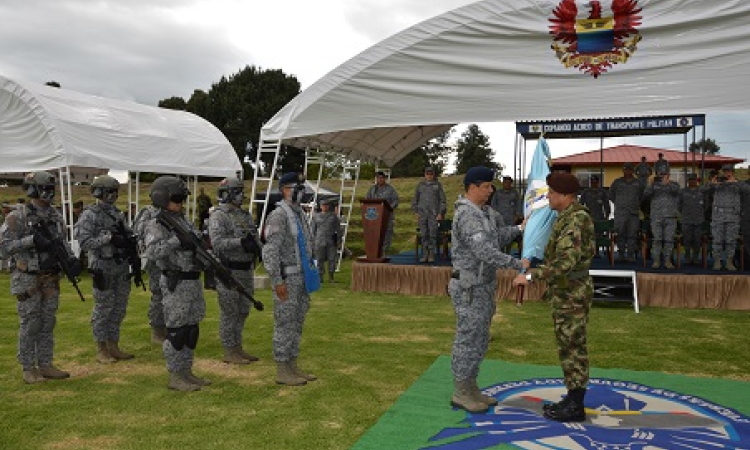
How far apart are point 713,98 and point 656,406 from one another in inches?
180

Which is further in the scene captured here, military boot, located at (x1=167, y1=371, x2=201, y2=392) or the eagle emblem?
the eagle emblem

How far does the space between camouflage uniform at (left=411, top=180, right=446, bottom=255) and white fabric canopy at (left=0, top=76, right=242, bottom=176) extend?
6.71m

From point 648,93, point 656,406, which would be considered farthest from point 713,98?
point 656,406

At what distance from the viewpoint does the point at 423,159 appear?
45.3 meters

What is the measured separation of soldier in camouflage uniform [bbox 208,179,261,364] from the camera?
5.93 m

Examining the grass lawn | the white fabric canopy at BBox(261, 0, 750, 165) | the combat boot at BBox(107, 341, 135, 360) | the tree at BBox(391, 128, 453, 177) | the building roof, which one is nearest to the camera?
the grass lawn

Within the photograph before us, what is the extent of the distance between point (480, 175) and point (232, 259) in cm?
284

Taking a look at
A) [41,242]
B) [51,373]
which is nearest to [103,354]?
[51,373]

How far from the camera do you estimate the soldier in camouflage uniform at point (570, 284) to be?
13.7ft

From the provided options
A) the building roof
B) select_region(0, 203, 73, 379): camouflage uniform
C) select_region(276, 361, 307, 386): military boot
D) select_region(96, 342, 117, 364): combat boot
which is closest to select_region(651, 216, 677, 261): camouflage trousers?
select_region(276, 361, 307, 386): military boot

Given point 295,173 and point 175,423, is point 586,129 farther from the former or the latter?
point 175,423

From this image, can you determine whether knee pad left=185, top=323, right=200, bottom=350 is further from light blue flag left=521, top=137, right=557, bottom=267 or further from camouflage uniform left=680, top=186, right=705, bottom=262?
camouflage uniform left=680, top=186, right=705, bottom=262

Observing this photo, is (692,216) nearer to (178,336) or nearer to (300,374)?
(300,374)

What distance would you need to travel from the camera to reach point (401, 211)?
21734mm
